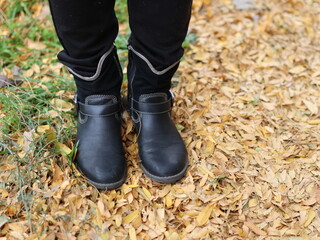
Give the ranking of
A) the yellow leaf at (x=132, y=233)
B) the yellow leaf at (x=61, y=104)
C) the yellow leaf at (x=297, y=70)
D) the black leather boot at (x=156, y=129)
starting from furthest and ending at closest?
1. the yellow leaf at (x=297, y=70)
2. the yellow leaf at (x=61, y=104)
3. the black leather boot at (x=156, y=129)
4. the yellow leaf at (x=132, y=233)

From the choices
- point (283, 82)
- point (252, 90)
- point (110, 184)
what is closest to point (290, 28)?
point (283, 82)

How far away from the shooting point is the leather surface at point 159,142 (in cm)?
119

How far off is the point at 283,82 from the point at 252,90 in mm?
171

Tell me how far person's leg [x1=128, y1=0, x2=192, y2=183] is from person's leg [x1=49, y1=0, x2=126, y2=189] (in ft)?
0.22

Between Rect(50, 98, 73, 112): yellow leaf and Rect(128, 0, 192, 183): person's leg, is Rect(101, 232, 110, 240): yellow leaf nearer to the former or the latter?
Rect(128, 0, 192, 183): person's leg

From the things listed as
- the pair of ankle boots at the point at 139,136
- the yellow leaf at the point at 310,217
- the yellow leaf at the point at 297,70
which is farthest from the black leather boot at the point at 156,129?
the yellow leaf at the point at 297,70

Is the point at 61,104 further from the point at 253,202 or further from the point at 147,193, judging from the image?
the point at 253,202

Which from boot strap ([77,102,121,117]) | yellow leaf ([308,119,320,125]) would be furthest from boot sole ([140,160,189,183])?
yellow leaf ([308,119,320,125])

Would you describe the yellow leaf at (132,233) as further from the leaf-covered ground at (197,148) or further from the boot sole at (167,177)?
the boot sole at (167,177)

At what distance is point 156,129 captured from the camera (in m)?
1.24

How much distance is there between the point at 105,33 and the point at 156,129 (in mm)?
363

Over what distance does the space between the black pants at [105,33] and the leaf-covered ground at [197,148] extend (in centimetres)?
28

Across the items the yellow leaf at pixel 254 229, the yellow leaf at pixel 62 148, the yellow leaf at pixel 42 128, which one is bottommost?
the yellow leaf at pixel 254 229

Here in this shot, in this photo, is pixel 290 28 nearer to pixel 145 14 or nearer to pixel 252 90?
pixel 252 90
